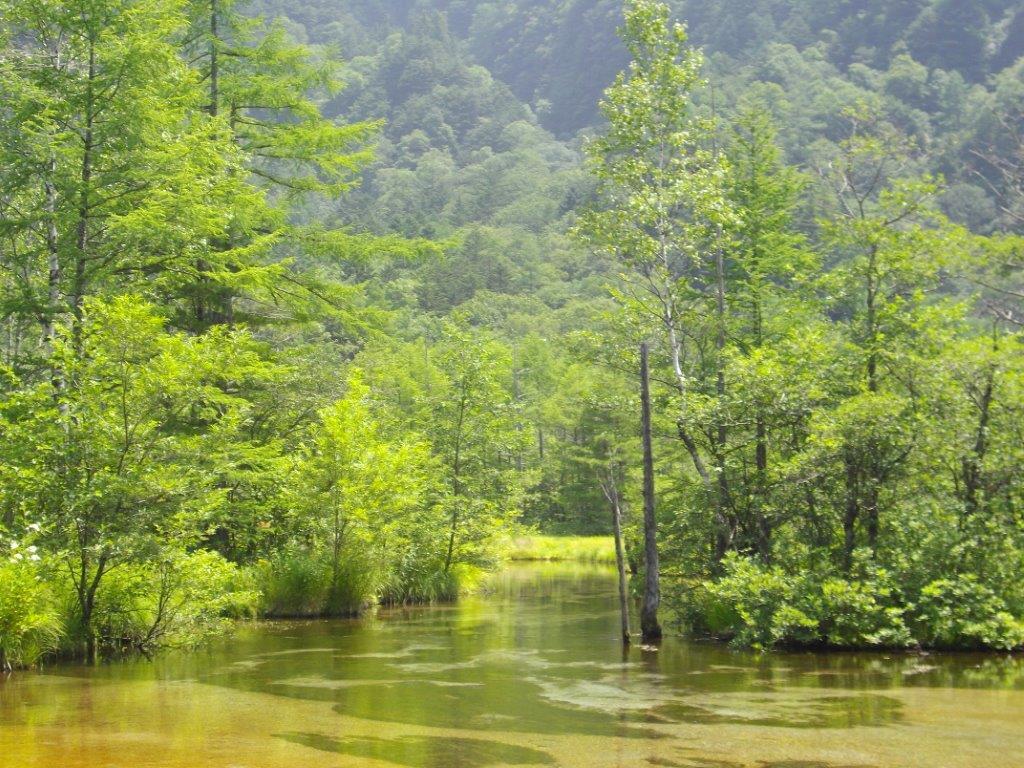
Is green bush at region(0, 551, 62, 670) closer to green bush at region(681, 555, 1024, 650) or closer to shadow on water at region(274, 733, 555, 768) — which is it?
shadow on water at region(274, 733, 555, 768)

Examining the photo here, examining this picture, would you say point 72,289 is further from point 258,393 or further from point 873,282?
point 873,282

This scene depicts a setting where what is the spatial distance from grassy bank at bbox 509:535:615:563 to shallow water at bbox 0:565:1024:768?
95.4 feet

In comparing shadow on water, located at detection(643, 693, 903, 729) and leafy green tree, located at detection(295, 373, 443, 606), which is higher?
leafy green tree, located at detection(295, 373, 443, 606)

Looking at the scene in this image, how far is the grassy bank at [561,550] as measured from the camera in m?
46.9

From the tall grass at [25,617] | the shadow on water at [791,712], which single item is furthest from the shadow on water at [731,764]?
the tall grass at [25,617]

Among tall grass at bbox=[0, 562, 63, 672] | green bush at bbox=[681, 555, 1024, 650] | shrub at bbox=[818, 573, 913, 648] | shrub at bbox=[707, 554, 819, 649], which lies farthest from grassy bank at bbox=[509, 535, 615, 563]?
tall grass at bbox=[0, 562, 63, 672]

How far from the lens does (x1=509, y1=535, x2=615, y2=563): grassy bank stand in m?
46.9

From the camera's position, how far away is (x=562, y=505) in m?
58.9

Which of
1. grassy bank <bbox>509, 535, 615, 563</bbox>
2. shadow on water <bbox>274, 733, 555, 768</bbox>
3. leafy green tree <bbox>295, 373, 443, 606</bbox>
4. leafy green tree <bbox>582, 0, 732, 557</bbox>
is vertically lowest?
shadow on water <bbox>274, 733, 555, 768</bbox>

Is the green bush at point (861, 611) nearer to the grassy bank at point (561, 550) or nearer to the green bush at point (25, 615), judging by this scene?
the green bush at point (25, 615)

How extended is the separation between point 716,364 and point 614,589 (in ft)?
37.4

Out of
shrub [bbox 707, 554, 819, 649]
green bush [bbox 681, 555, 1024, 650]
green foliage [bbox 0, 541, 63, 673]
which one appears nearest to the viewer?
green foliage [bbox 0, 541, 63, 673]

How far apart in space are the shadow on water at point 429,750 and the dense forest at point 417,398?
4.02 meters

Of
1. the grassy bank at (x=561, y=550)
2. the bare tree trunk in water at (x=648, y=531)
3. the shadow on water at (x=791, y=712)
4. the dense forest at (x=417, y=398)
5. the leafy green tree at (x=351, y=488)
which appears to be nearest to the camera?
the shadow on water at (x=791, y=712)
